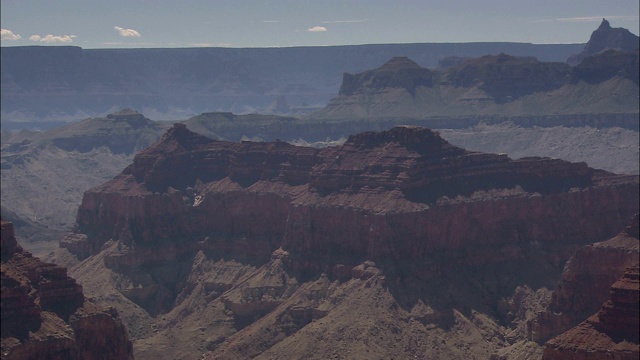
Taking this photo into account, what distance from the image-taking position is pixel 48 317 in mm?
101125

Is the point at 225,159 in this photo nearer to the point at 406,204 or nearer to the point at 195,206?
the point at 195,206

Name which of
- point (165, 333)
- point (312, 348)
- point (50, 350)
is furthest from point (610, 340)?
point (165, 333)

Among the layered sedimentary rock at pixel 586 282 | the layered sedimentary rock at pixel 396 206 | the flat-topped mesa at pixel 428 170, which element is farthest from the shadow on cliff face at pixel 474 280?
the layered sedimentary rock at pixel 586 282

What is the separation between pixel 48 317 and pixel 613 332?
3715 cm

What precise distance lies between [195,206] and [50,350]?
75553mm

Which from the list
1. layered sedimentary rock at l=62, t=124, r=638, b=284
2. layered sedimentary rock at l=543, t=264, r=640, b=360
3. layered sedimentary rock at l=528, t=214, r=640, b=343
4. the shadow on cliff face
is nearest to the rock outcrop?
layered sedimentary rock at l=62, t=124, r=638, b=284

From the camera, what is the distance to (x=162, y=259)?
16975 centimetres

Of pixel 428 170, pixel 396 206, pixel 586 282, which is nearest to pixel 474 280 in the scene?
pixel 396 206

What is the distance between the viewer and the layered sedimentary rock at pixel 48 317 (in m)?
94.9

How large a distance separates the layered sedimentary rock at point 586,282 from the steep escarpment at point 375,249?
11201mm

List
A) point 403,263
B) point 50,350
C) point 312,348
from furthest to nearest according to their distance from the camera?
point 403,263, point 312,348, point 50,350

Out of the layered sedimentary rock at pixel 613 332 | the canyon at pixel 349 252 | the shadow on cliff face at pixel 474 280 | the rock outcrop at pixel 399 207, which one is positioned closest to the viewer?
the layered sedimentary rock at pixel 613 332

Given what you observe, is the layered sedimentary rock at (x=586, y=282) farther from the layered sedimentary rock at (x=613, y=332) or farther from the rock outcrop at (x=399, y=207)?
the rock outcrop at (x=399, y=207)

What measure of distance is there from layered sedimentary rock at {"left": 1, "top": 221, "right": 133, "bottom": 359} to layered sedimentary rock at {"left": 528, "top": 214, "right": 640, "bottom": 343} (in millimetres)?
33363
